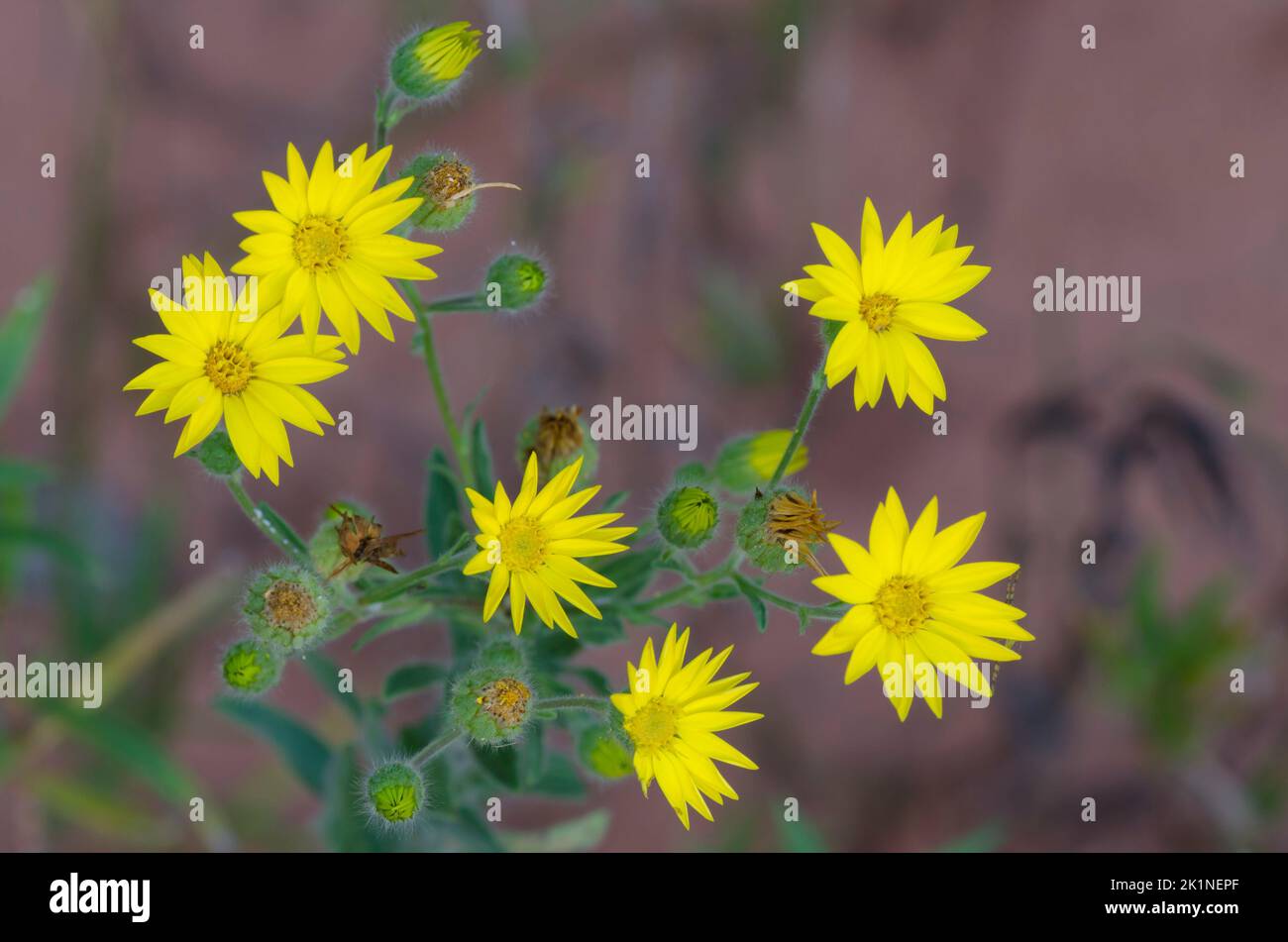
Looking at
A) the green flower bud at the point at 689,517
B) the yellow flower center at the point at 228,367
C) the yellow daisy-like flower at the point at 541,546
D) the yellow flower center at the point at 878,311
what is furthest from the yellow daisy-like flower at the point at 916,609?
the yellow flower center at the point at 228,367

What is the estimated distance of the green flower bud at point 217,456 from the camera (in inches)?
89.5

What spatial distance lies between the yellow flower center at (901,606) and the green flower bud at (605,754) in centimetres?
61

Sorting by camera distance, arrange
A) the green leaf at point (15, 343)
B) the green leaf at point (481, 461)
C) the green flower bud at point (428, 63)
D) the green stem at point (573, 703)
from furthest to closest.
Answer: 1. the green leaf at point (15, 343)
2. the green leaf at point (481, 461)
3. the green flower bud at point (428, 63)
4. the green stem at point (573, 703)

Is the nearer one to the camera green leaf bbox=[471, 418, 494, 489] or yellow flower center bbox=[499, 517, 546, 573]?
yellow flower center bbox=[499, 517, 546, 573]

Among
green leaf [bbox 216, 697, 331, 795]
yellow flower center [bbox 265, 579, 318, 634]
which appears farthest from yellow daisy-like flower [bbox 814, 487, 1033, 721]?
green leaf [bbox 216, 697, 331, 795]

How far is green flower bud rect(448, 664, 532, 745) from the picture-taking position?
7.33ft

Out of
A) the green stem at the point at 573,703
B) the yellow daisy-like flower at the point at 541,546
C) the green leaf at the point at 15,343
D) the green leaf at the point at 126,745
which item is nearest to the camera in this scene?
the yellow daisy-like flower at the point at 541,546

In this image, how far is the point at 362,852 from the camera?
115 inches

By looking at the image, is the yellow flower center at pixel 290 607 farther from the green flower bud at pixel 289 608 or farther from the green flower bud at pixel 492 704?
the green flower bud at pixel 492 704

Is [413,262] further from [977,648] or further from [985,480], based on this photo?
[985,480]

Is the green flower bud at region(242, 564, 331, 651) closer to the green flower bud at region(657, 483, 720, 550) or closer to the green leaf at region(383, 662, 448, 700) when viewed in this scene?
the green leaf at region(383, 662, 448, 700)

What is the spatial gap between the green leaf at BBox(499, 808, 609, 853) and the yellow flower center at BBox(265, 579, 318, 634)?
1.13 metres

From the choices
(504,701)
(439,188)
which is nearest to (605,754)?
(504,701)

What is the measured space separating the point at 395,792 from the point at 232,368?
3.01 ft
